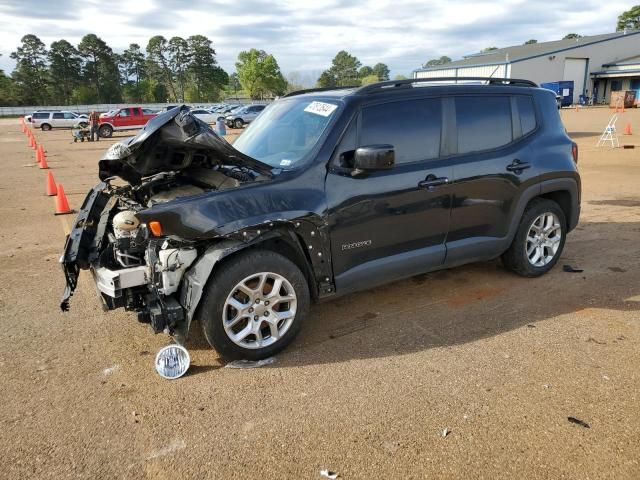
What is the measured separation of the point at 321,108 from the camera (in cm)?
411

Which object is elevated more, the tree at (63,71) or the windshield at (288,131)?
the tree at (63,71)

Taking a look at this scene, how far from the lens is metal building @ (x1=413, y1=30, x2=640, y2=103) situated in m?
58.9

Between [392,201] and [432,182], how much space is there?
17.6 inches

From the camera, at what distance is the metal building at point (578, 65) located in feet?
193

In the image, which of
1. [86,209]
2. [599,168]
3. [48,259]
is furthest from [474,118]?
[599,168]

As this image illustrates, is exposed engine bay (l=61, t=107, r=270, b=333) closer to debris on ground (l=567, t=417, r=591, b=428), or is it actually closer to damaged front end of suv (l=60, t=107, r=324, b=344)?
damaged front end of suv (l=60, t=107, r=324, b=344)

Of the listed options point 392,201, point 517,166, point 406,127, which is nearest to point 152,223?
point 392,201

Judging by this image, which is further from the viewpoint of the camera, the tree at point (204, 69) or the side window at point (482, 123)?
the tree at point (204, 69)

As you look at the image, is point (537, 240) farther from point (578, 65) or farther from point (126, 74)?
point (126, 74)

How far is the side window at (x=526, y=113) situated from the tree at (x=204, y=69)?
10376 centimetres

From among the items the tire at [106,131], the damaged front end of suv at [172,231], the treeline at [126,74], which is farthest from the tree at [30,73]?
the damaged front end of suv at [172,231]

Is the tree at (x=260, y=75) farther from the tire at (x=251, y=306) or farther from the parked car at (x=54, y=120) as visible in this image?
the tire at (x=251, y=306)

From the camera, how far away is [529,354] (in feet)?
12.0

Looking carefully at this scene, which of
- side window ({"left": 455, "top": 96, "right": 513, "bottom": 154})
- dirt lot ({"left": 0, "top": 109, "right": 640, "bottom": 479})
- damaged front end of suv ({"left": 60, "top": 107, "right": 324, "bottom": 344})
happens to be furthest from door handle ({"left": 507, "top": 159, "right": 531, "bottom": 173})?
damaged front end of suv ({"left": 60, "top": 107, "right": 324, "bottom": 344})
